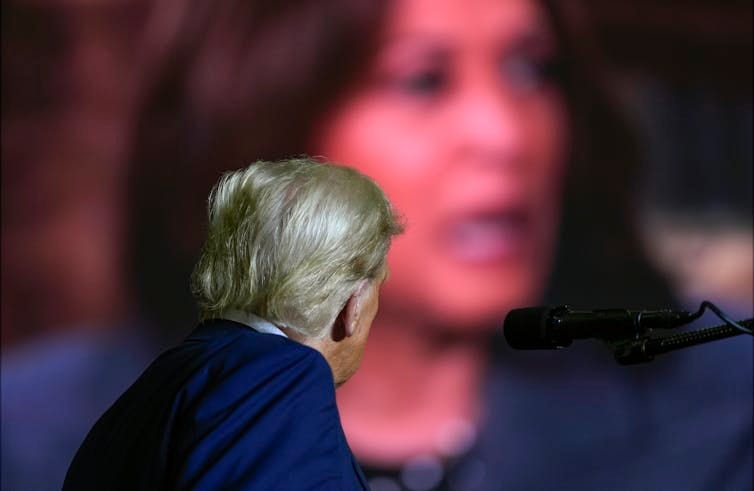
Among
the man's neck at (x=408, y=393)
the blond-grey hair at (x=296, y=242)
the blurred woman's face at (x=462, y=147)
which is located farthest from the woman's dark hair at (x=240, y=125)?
the blond-grey hair at (x=296, y=242)

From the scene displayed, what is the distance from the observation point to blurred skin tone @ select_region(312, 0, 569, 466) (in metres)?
2.69

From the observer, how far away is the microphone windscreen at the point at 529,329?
1533 mm

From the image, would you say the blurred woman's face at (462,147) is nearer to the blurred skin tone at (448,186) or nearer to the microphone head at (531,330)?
the blurred skin tone at (448,186)

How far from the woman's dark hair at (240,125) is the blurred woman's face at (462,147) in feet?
0.18

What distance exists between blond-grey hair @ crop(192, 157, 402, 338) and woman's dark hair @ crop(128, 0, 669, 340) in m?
1.15

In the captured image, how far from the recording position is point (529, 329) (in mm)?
1543

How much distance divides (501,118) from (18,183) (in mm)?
1052

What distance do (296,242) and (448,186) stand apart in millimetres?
1315

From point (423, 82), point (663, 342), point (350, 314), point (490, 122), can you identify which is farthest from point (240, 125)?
point (663, 342)

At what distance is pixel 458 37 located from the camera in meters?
2.75

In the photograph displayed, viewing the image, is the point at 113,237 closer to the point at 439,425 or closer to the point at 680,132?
the point at 439,425

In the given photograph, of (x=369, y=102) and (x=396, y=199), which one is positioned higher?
(x=369, y=102)

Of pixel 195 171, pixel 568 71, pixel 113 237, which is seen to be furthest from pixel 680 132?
pixel 113 237

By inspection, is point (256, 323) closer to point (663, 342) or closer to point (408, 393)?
point (663, 342)
